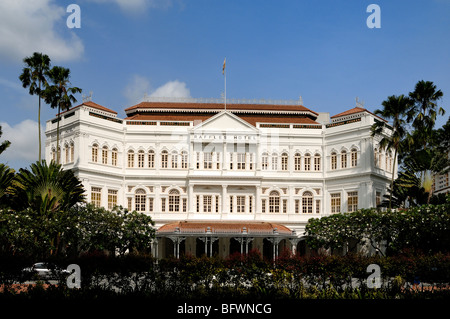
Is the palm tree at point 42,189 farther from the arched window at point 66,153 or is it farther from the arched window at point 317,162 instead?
the arched window at point 317,162

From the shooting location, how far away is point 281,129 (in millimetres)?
54906

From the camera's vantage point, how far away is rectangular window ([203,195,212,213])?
174ft

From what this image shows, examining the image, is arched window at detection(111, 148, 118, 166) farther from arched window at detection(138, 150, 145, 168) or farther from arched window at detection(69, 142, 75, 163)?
arched window at detection(69, 142, 75, 163)

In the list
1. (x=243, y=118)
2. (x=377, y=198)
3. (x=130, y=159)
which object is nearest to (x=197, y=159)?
(x=130, y=159)

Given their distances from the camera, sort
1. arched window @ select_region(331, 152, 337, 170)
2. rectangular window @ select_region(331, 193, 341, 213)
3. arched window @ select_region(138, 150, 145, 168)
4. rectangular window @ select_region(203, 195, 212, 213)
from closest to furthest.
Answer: rectangular window @ select_region(331, 193, 341, 213)
rectangular window @ select_region(203, 195, 212, 213)
arched window @ select_region(331, 152, 337, 170)
arched window @ select_region(138, 150, 145, 168)

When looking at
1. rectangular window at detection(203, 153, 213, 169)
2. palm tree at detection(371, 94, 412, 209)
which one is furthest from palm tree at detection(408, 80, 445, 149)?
rectangular window at detection(203, 153, 213, 169)

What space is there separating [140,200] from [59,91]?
12.4m

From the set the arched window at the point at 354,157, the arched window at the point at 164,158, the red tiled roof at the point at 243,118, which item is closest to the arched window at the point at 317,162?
the red tiled roof at the point at 243,118

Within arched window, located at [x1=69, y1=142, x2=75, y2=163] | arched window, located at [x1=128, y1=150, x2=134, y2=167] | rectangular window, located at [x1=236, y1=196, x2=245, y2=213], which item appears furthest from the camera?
arched window, located at [x1=128, y1=150, x2=134, y2=167]

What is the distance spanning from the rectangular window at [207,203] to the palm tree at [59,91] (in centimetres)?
1427

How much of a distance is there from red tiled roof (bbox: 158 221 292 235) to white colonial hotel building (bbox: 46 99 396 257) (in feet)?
1.30
